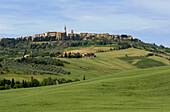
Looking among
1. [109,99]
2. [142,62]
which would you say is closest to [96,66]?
[142,62]

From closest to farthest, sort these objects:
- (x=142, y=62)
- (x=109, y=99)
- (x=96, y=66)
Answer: (x=109, y=99), (x=96, y=66), (x=142, y=62)

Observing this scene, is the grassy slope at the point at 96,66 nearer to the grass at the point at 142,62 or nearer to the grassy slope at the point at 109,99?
the grass at the point at 142,62

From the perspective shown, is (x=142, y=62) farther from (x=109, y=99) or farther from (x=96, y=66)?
(x=109, y=99)

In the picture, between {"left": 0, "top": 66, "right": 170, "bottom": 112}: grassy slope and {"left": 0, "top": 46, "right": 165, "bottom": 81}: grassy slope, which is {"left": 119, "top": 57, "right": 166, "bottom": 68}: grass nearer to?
{"left": 0, "top": 46, "right": 165, "bottom": 81}: grassy slope

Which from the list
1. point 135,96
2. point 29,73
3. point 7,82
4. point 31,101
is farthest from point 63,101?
point 29,73

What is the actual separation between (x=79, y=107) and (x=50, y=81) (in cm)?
6146

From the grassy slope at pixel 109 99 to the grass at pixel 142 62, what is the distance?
12086 centimetres

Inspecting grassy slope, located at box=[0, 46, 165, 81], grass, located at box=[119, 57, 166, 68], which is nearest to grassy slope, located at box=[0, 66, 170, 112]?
grassy slope, located at box=[0, 46, 165, 81]

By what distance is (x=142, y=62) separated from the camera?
619 ft

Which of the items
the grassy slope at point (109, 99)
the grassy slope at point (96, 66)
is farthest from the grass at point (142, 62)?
the grassy slope at point (109, 99)

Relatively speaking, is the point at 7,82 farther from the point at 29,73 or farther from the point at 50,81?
the point at 29,73

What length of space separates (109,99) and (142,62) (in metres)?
147

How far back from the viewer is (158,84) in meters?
56.4

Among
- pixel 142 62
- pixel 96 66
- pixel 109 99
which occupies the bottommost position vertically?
pixel 96 66
